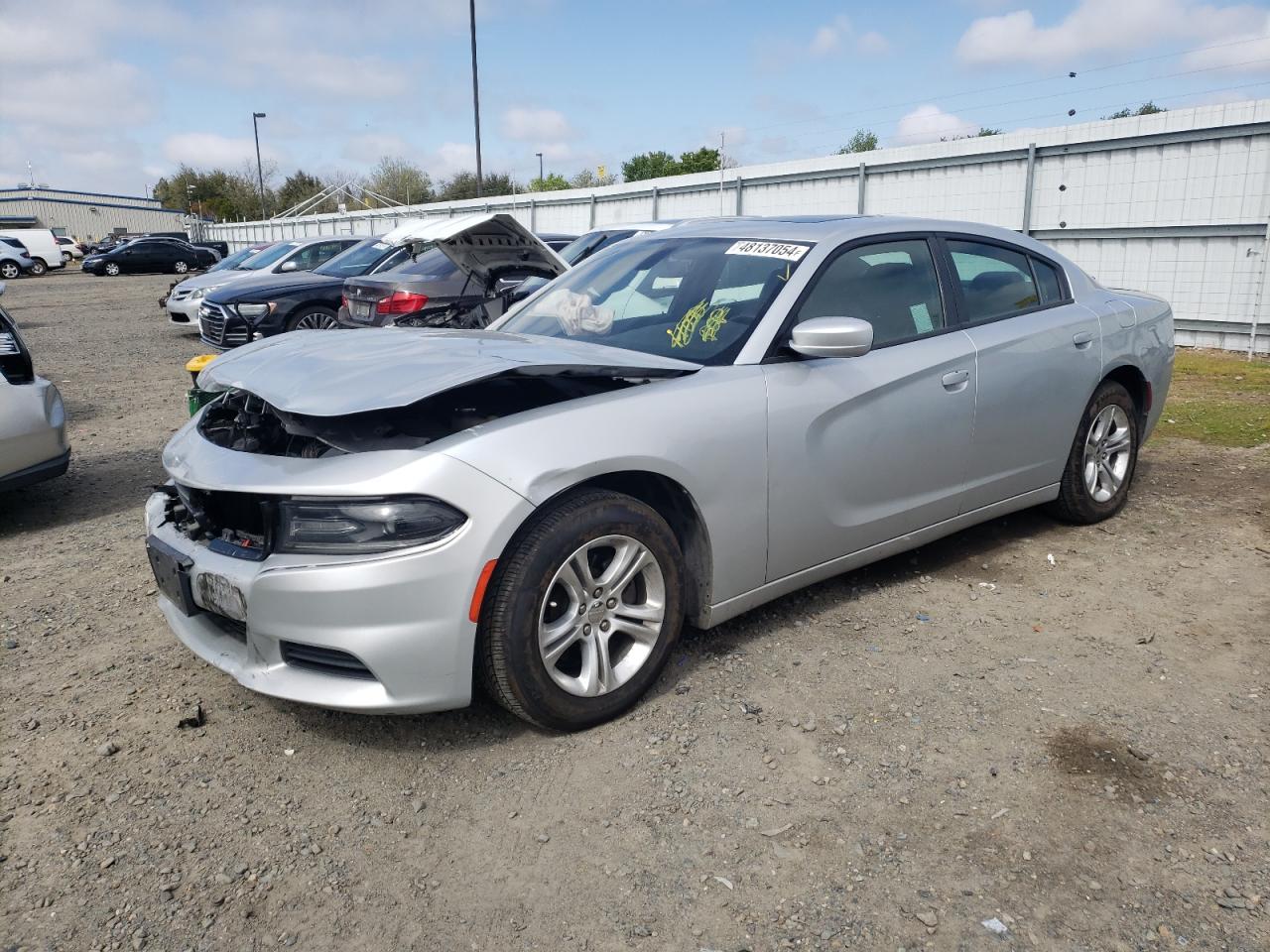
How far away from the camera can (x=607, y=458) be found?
3008mm

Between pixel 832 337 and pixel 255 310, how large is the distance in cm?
951

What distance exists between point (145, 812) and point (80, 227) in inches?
3691

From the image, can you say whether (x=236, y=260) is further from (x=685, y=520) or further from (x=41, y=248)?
(x=41, y=248)

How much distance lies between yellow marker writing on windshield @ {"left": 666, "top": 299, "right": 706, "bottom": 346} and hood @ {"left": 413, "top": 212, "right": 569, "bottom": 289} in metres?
3.20

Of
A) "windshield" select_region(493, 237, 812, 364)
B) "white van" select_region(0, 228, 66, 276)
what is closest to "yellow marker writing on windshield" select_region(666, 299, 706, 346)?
"windshield" select_region(493, 237, 812, 364)

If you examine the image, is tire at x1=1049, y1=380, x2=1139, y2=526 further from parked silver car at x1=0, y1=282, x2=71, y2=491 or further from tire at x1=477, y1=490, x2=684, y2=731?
parked silver car at x1=0, y1=282, x2=71, y2=491

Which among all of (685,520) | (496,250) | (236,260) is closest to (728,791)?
(685,520)

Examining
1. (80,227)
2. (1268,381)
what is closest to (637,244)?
(1268,381)

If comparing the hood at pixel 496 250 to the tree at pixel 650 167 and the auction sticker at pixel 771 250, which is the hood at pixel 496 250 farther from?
the tree at pixel 650 167

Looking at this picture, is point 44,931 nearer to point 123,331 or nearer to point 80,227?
point 123,331

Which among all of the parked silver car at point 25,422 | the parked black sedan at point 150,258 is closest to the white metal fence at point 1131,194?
the parked silver car at point 25,422

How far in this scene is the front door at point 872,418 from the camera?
352 centimetres

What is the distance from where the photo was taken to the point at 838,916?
2.30 meters

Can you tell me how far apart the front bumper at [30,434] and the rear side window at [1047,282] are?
537 centimetres
